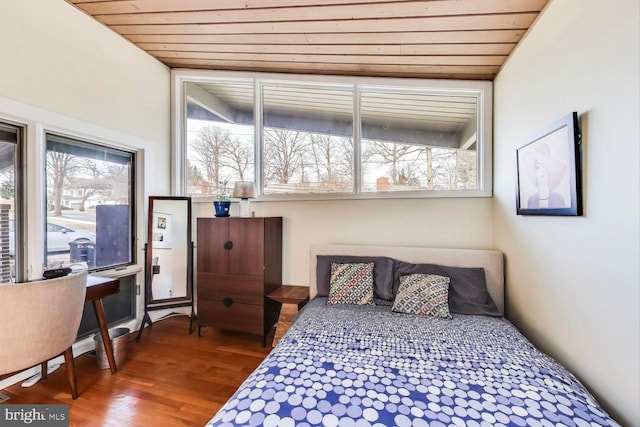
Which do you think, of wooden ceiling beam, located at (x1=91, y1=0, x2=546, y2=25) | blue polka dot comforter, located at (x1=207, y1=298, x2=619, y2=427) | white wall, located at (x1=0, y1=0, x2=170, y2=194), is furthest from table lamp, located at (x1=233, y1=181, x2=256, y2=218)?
blue polka dot comforter, located at (x1=207, y1=298, x2=619, y2=427)

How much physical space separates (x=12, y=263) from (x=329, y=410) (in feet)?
7.82

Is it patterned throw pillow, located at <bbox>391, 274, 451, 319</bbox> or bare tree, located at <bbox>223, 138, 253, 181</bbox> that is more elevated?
bare tree, located at <bbox>223, 138, 253, 181</bbox>

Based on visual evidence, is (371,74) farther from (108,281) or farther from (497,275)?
(108,281)

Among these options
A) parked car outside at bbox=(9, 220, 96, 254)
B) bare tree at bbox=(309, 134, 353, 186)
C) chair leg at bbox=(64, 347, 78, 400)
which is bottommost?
chair leg at bbox=(64, 347, 78, 400)

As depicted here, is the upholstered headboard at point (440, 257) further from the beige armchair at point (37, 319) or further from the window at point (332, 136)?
the beige armchair at point (37, 319)

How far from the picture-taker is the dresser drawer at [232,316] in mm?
2637

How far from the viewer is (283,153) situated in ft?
10.2

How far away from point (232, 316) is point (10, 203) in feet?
5.97

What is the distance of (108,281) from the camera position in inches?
84.7

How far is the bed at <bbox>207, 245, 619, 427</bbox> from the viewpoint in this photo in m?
1.07

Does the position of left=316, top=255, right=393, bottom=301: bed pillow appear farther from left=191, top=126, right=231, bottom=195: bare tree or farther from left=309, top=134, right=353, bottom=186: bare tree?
left=191, top=126, right=231, bottom=195: bare tree

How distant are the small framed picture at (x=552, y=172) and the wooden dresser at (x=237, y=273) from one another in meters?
2.05

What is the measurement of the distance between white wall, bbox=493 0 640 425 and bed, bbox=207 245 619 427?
18cm

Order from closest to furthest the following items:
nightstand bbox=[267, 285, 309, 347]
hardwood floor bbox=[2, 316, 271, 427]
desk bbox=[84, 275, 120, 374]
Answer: hardwood floor bbox=[2, 316, 271, 427], desk bbox=[84, 275, 120, 374], nightstand bbox=[267, 285, 309, 347]
